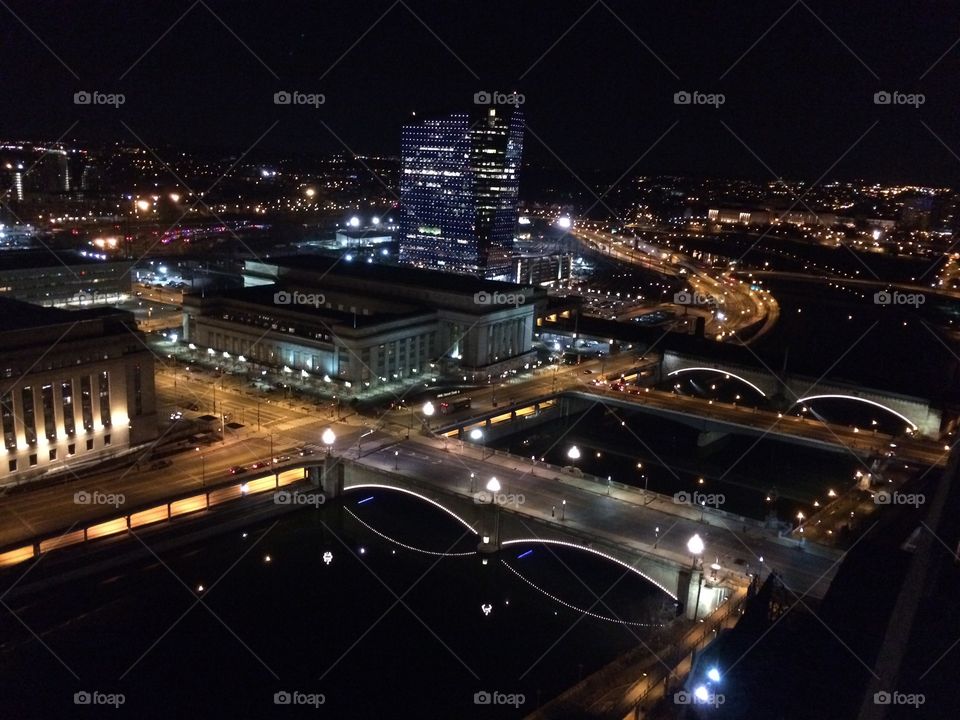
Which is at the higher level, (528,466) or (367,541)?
(528,466)

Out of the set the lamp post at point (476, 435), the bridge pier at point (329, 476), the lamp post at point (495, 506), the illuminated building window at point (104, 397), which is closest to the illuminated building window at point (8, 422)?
the illuminated building window at point (104, 397)

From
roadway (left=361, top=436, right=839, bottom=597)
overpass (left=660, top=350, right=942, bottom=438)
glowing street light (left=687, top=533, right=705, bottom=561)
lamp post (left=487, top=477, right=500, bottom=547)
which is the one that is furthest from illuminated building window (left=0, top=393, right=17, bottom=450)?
overpass (left=660, top=350, right=942, bottom=438)

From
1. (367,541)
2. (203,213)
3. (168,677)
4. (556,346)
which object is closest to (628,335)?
(556,346)

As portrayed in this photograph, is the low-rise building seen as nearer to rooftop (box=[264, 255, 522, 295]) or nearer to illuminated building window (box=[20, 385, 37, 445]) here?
rooftop (box=[264, 255, 522, 295])

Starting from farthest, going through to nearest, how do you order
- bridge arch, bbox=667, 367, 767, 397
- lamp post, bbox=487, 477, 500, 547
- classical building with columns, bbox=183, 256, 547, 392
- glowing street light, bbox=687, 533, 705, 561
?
bridge arch, bbox=667, 367, 767, 397
classical building with columns, bbox=183, 256, 547, 392
lamp post, bbox=487, 477, 500, 547
glowing street light, bbox=687, 533, 705, 561

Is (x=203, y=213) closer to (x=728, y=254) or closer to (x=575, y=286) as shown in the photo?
(x=575, y=286)

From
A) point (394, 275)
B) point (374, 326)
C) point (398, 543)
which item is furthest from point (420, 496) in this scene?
point (394, 275)

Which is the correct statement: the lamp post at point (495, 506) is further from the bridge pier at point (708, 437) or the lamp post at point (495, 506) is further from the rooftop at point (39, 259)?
the rooftop at point (39, 259)
